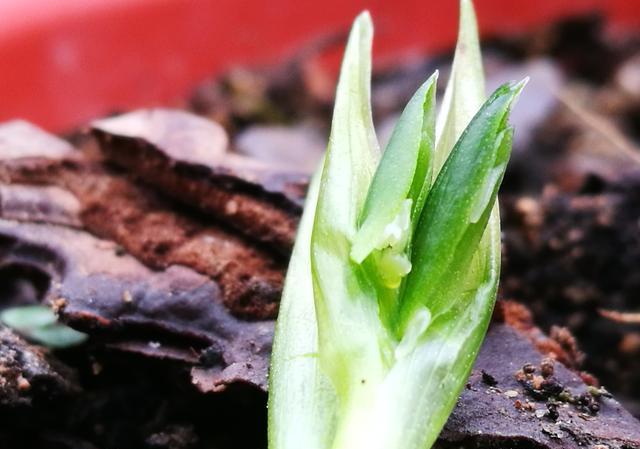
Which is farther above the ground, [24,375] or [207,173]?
[207,173]

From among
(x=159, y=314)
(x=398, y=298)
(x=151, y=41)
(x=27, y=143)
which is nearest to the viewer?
(x=398, y=298)

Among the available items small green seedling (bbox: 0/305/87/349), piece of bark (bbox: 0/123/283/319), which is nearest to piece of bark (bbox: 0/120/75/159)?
piece of bark (bbox: 0/123/283/319)

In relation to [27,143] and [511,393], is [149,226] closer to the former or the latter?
[27,143]

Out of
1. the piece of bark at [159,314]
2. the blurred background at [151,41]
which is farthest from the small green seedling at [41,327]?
the blurred background at [151,41]

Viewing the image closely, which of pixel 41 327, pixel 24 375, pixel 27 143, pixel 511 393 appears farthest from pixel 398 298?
pixel 27 143

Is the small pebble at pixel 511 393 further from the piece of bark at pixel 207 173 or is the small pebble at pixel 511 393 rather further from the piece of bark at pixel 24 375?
the piece of bark at pixel 24 375

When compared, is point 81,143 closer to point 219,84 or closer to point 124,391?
point 219,84
